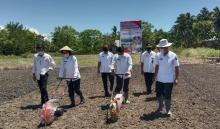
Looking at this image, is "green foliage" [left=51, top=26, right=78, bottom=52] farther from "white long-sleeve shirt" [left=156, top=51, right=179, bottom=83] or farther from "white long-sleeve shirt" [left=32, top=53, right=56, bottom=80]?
"white long-sleeve shirt" [left=156, top=51, right=179, bottom=83]

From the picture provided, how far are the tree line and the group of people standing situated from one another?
2784 inches

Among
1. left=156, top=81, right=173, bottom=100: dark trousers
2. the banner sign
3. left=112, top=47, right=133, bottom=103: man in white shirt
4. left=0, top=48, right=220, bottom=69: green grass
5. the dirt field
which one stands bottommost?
the dirt field

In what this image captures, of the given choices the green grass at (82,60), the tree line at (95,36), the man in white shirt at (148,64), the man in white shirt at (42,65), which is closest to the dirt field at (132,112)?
the man in white shirt at (148,64)

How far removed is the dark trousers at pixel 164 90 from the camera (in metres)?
11.4

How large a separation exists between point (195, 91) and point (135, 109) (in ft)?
16.4

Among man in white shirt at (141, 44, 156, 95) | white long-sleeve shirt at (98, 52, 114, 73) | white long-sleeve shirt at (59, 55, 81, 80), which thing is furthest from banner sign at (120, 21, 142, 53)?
white long-sleeve shirt at (59, 55, 81, 80)

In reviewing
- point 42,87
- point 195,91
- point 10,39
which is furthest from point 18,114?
point 10,39

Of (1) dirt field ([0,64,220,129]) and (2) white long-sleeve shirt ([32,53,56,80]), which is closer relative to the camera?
(1) dirt field ([0,64,220,129])

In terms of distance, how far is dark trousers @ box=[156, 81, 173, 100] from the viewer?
450 inches

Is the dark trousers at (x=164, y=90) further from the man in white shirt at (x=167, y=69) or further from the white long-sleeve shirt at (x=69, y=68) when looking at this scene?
the white long-sleeve shirt at (x=69, y=68)

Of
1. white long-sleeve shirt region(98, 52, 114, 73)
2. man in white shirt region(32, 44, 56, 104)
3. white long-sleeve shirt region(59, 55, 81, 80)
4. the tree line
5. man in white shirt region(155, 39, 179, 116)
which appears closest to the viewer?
man in white shirt region(155, 39, 179, 116)

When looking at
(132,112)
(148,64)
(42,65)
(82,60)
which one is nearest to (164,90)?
(132,112)

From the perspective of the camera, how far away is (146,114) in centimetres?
1193

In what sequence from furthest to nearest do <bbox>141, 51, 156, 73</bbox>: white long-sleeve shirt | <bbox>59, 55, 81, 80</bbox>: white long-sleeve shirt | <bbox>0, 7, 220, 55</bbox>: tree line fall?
<bbox>0, 7, 220, 55</bbox>: tree line
<bbox>141, 51, 156, 73</bbox>: white long-sleeve shirt
<bbox>59, 55, 81, 80</bbox>: white long-sleeve shirt
